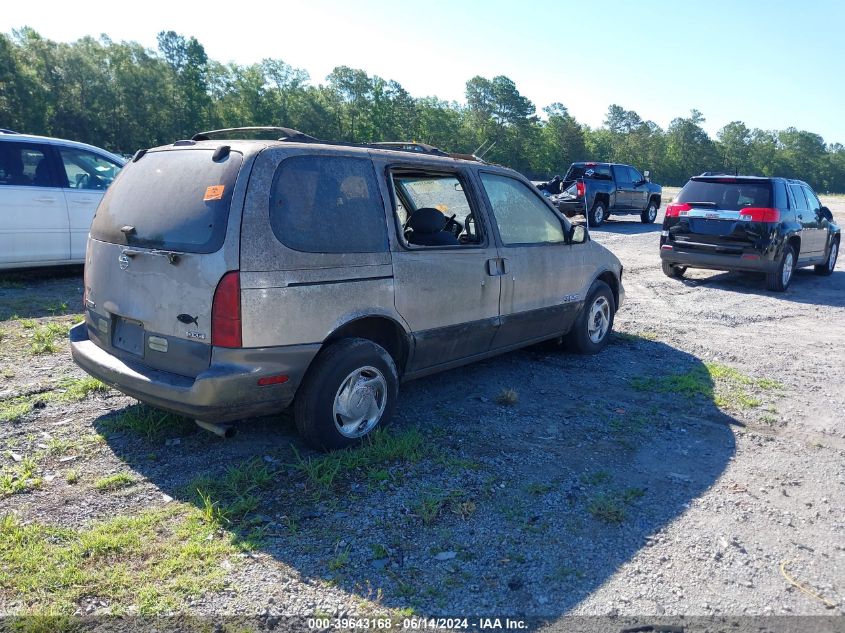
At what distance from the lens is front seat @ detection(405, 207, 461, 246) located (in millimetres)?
5047

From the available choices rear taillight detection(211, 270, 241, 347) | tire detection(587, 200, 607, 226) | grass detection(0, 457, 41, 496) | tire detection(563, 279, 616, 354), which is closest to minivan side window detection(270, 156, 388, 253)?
rear taillight detection(211, 270, 241, 347)

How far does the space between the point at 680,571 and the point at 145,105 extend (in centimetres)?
5692

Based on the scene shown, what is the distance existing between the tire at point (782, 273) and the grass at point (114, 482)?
9.98m

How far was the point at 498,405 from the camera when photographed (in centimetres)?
498

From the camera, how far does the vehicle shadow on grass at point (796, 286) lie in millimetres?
10258

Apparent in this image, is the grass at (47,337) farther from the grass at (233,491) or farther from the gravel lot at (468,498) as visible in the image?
the grass at (233,491)

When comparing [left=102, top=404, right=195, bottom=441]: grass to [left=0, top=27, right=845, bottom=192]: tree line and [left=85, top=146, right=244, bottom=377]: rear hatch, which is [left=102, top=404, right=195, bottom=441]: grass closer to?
[left=85, top=146, right=244, bottom=377]: rear hatch

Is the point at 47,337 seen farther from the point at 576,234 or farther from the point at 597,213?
the point at 597,213

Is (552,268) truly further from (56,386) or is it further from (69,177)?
(69,177)

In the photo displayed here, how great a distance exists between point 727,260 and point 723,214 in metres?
0.74

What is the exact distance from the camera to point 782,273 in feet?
34.0

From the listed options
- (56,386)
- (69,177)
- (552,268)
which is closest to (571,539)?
(552,268)

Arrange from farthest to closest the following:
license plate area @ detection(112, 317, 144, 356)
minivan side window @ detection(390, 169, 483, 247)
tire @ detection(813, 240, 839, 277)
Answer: tire @ detection(813, 240, 839, 277), minivan side window @ detection(390, 169, 483, 247), license plate area @ detection(112, 317, 144, 356)

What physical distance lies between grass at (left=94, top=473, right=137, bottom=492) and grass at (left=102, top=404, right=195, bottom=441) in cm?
49
